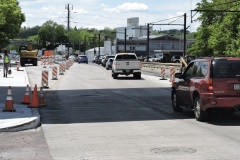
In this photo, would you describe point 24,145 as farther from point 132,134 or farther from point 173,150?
point 173,150

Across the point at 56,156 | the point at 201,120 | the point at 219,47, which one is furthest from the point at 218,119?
the point at 219,47

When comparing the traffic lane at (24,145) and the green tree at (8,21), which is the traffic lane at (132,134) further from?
the green tree at (8,21)

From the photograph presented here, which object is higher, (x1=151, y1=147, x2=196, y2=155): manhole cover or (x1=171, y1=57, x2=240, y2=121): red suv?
(x1=171, y1=57, x2=240, y2=121): red suv

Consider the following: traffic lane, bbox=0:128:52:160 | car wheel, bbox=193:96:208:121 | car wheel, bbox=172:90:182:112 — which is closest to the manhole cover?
traffic lane, bbox=0:128:52:160

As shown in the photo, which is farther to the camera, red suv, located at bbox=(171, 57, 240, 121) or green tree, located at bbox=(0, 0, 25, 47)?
green tree, located at bbox=(0, 0, 25, 47)

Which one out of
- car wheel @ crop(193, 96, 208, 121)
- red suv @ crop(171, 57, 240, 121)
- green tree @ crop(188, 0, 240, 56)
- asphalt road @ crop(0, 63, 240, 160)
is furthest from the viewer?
green tree @ crop(188, 0, 240, 56)

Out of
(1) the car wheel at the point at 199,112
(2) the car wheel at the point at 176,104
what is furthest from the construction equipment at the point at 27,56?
(1) the car wheel at the point at 199,112

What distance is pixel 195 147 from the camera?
30.4 ft

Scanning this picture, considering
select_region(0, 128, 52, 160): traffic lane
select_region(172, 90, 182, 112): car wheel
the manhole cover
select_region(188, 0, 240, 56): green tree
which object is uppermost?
select_region(188, 0, 240, 56): green tree

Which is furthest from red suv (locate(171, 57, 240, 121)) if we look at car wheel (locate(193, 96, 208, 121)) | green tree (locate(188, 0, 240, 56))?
green tree (locate(188, 0, 240, 56))

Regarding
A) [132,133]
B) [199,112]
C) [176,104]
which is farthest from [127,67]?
[132,133]

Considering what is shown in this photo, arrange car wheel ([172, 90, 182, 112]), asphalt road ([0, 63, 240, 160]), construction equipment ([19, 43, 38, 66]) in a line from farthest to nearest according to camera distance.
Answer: construction equipment ([19, 43, 38, 66]), car wheel ([172, 90, 182, 112]), asphalt road ([0, 63, 240, 160])

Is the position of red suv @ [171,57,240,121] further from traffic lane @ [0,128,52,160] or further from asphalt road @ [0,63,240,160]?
A: traffic lane @ [0,128,52,160]

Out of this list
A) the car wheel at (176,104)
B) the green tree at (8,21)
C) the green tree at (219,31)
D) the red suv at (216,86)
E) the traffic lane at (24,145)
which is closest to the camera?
the traffic lane at (24,145)
